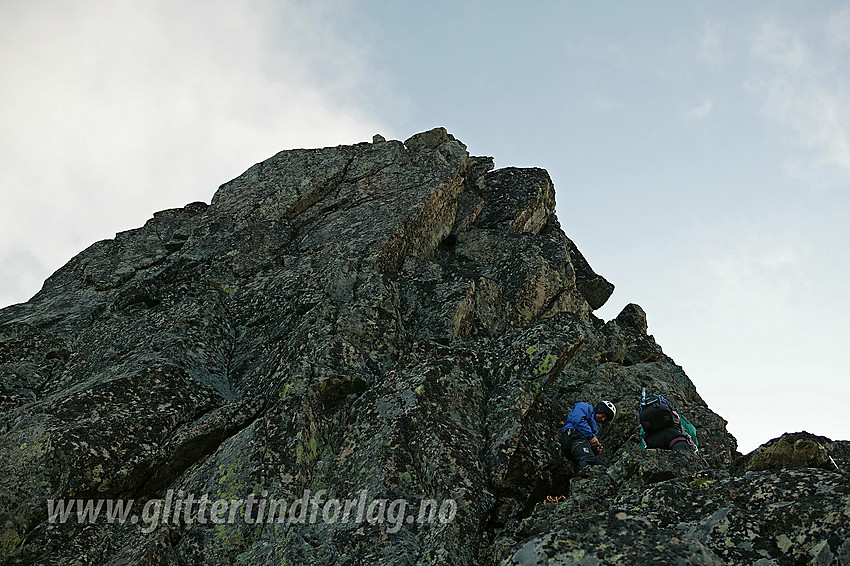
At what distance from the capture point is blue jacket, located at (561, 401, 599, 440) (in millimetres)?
17078

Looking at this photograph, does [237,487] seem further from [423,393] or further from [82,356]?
[82,356]

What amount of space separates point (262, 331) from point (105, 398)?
18.8 ft

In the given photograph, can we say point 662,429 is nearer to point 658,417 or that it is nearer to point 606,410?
point 658,417

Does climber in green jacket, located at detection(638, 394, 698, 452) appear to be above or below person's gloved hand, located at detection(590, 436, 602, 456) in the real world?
above

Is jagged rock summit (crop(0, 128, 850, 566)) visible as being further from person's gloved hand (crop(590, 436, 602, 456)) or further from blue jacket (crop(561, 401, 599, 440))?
person's gloved hand (crop(590, 436, 602, 456))

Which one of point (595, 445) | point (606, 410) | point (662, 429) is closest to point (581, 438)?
point (595, 445)

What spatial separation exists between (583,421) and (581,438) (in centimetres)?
54

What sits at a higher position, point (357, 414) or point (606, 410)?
point (606, 410)

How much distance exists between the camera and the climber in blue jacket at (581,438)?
53.4 ft

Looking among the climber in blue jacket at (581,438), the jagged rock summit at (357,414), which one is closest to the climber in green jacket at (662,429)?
the jagged rock summit at (357,414)

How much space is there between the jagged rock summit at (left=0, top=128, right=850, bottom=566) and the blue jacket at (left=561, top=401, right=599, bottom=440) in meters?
0.87

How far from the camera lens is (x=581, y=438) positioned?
16938mm

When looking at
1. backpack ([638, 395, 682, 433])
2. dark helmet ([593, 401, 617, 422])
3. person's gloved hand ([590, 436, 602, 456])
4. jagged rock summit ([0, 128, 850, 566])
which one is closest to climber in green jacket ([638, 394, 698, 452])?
backpack ([638, 395, 682, 433])

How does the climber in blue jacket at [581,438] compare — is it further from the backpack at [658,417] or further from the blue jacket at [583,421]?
the backpack at [658,417]
